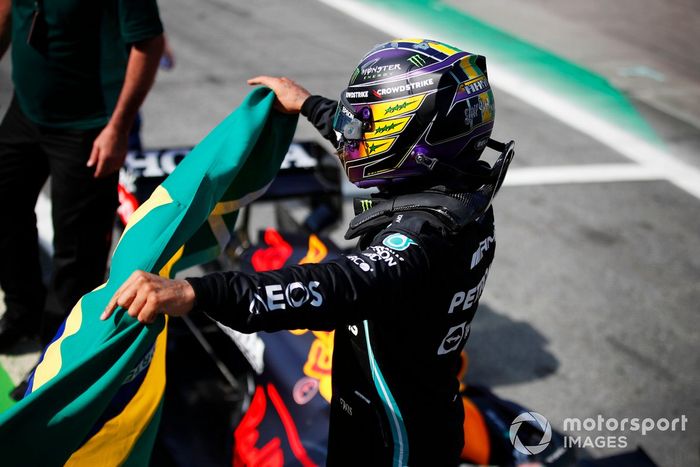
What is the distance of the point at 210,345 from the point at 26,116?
1508 millimetres

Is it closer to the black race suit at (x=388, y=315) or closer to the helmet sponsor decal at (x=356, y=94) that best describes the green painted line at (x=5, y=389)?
the black race suit at (x=388, y=315)

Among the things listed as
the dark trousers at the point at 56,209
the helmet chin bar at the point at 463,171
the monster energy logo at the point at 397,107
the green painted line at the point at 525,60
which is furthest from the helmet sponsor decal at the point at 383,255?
the green painted line at the point at 525,60

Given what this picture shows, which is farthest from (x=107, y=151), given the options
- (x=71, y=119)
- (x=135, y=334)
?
(x=135, y=334)

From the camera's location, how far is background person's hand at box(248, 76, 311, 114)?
11.2ft

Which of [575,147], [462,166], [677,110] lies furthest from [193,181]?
[677,110]

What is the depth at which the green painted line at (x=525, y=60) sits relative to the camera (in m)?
9.72

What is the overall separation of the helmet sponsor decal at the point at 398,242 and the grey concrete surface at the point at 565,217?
9.39 feet

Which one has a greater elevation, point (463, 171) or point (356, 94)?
point (356, 94)

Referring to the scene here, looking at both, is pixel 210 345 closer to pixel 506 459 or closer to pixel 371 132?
pixel 506 459

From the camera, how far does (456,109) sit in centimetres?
248

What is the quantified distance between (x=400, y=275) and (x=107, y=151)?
2178 mm

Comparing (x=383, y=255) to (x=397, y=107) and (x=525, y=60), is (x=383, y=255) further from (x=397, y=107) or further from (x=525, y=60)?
(x=525, y=60)

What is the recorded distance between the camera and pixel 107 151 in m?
3.89

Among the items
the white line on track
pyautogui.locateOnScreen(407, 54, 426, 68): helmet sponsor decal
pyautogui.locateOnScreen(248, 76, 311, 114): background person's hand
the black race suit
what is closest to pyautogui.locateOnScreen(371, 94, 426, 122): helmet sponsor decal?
pyautogui.locateOnScreen(407, 54, 426, 68): helmet sponsor decal
